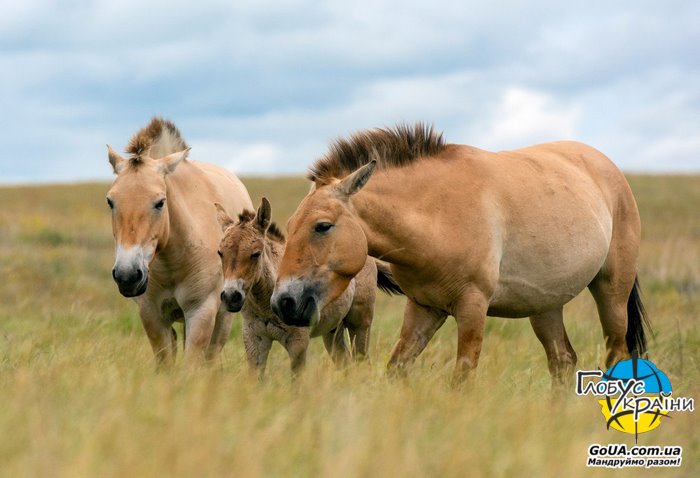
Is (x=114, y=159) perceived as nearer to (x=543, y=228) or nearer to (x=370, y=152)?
(x=370, y=152)

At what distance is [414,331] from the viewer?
6.96 metres

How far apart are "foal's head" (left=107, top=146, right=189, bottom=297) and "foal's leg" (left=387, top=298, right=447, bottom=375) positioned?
197cm

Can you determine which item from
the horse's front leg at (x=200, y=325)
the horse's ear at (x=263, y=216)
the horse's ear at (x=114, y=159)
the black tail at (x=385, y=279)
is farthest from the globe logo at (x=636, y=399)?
the horse's ear at (x=114, y=159)

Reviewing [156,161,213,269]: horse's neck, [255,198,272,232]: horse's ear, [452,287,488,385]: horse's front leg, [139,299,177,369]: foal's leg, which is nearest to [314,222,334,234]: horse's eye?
[255,198,272,232]: horse's ear

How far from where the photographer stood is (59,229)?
23.0m

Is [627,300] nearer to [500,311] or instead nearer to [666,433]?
[500,311]

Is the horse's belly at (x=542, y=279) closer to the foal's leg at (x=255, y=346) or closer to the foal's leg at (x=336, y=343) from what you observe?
the foal's leg at (x=336, y=343)

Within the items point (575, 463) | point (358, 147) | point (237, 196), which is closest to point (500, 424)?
point (575, 463)

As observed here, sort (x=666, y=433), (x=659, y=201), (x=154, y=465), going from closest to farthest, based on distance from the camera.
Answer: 1. (x=154, y=465)
2. (x=666, y=433)
3. (x=659, y=201)

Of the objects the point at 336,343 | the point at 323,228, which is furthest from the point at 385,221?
the point at 336,343

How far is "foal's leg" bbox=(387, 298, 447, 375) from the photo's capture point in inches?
272

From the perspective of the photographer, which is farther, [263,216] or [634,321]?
[634,321]

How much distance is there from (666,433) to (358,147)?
2.87 m

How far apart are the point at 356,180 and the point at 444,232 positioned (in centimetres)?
83
